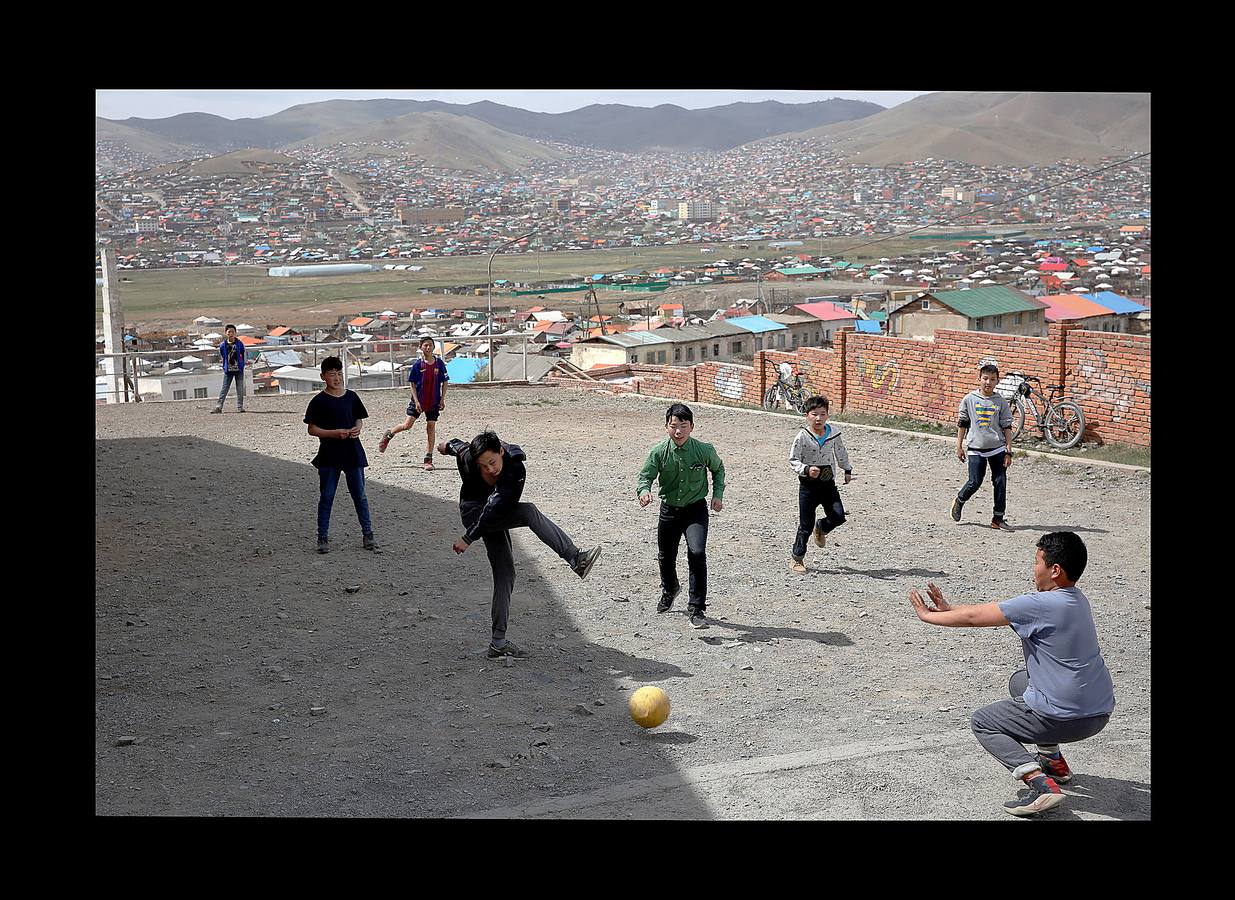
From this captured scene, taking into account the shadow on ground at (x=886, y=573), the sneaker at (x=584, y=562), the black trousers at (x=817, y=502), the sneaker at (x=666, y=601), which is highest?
the black trousers at (x=817, y=502)

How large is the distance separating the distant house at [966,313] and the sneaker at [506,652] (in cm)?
3178

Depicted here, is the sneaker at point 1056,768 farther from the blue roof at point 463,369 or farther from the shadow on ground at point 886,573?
the blue roof at point 463,369

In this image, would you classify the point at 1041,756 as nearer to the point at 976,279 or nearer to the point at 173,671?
the point at 173,671

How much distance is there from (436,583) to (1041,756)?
5398 mm

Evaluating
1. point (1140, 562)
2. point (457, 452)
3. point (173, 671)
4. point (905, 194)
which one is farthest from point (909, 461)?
point (905, 194)

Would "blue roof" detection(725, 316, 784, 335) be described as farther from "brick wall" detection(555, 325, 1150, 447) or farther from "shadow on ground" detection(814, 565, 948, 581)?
"shadow on ground" detection(814, 565, 948, 581)

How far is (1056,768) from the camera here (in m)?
5.79

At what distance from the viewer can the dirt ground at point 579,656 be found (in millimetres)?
5988

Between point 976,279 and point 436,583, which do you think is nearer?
point 436,583

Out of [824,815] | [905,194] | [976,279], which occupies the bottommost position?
[824,815]

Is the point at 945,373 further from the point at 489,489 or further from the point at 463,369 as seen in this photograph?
the point at 463,369

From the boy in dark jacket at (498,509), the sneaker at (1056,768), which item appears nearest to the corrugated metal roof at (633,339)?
the boy in dark jacket at (498,509)

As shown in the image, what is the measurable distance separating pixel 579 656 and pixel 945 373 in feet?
37.3
